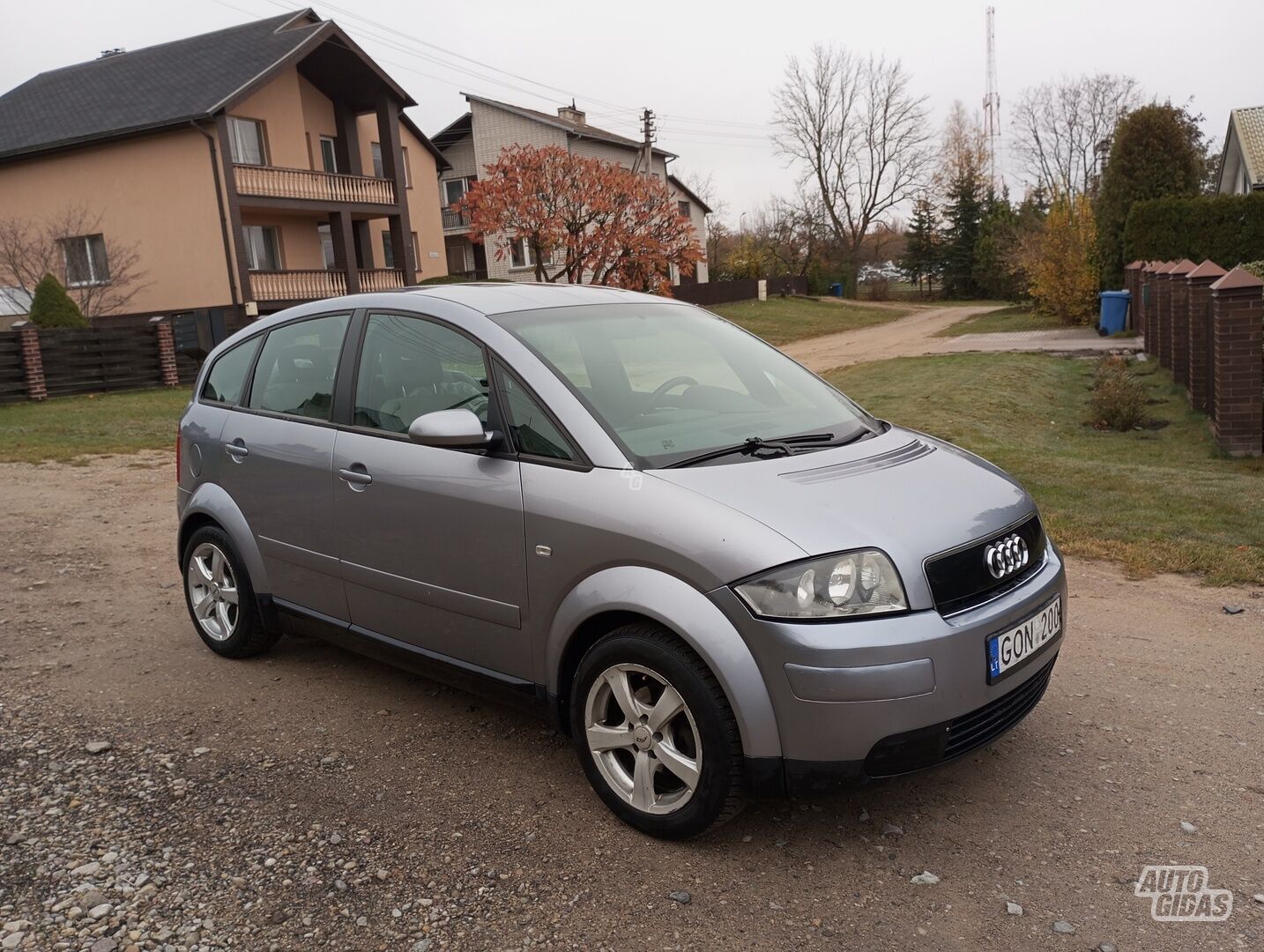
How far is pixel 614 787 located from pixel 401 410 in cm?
174

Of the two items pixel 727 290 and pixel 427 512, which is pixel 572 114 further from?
pixel 427 512

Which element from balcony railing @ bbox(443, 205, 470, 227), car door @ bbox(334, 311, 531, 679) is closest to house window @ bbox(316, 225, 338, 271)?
balcony railing @ bbox(443, 205, 470, 227)

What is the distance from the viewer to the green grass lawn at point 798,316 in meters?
39.2

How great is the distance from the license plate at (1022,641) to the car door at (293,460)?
2.64 m

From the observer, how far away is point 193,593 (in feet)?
17.3

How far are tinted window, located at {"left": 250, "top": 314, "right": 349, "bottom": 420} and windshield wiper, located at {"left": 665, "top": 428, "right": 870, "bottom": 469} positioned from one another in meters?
1.82

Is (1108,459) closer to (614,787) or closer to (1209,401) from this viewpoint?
(1209,401)

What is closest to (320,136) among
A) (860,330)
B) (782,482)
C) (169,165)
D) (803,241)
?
(169,165)

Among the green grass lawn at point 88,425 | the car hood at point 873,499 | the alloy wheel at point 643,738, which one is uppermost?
the car hood at point 873,499

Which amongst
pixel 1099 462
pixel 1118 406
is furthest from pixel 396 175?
pixel 1099 462

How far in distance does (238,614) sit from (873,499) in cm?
325

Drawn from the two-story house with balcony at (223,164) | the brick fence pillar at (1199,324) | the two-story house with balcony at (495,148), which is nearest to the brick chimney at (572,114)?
the two-story house with balcony at (495,148)

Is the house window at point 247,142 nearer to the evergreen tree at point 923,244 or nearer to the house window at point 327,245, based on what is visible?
the house window at point 327,245

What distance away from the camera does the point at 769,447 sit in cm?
357
